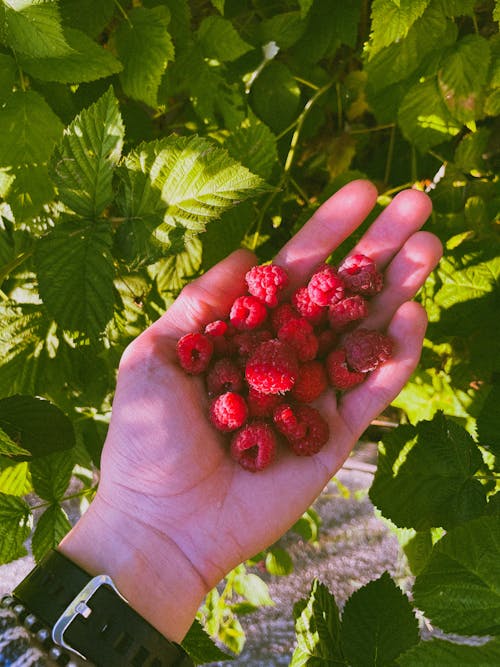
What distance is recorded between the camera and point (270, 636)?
1.89 m

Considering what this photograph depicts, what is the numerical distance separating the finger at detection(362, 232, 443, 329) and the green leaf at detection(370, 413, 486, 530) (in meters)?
0.25

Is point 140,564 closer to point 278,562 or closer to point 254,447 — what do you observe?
point 254,447

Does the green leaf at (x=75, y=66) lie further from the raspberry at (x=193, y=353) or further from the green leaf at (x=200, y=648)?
the green leaf at (x=200, y=648)

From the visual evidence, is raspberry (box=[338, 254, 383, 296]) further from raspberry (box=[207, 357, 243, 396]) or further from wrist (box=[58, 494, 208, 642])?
wrist (box=[58, 494, 208, 642])

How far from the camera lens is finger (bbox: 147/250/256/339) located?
1209 mm

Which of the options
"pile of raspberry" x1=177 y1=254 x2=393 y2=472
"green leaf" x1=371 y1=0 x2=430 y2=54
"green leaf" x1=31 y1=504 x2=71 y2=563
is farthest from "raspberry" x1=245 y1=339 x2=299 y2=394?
"green leaf" x1=371 y1=0 x2=430 y2=54

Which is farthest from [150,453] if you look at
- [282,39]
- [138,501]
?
[282,39]

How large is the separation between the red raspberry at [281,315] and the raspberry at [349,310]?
0.08 m

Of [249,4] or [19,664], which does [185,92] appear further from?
[19,664]

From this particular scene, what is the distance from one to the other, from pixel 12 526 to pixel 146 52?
36.2 inches

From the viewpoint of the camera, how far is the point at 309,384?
1.19m

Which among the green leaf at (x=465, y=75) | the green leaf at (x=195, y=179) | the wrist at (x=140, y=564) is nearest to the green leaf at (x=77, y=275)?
the green leaf at (x=195, y=179)

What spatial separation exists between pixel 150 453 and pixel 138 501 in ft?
0.32

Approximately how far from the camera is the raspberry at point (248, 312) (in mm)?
1204
